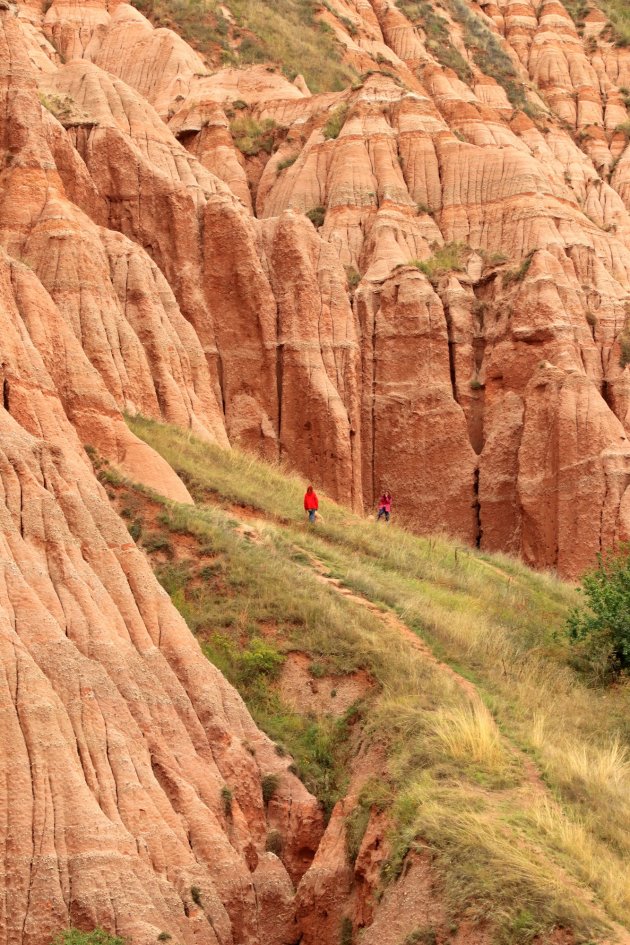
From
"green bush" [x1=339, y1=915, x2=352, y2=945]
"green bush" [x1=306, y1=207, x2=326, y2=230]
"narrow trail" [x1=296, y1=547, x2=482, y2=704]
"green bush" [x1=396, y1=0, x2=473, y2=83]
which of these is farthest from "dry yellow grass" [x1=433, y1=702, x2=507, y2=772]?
"green bush" [x1=396, y1=0, x2=473, y2=83]

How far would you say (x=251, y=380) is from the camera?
36719 mm

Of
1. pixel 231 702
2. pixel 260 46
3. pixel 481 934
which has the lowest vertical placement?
pixel 481 934

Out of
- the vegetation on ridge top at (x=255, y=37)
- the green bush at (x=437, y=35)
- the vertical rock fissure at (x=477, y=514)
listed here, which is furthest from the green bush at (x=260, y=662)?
the green bush at (x=437, y=35)

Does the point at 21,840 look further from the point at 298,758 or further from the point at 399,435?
the point at 399,435

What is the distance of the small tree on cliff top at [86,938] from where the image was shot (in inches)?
520

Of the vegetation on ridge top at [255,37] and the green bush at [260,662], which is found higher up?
the vegetation on ridge top at [255,37]

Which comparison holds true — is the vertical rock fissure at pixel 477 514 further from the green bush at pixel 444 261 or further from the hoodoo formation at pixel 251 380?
the green bush at pixel 444 261

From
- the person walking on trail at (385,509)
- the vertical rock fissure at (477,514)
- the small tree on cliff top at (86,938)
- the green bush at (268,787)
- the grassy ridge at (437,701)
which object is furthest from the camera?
the vertical rock fissure at (477,514)

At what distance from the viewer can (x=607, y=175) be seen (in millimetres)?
66688

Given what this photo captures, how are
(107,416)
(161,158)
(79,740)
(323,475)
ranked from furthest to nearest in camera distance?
(161,158) < (323,475) < (107,416) < (79,740)

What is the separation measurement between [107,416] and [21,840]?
1128 cm

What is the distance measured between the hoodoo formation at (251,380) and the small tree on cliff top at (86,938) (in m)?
0.19

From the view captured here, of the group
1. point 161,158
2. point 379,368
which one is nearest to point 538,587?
point 379,368

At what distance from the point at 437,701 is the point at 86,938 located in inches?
250
